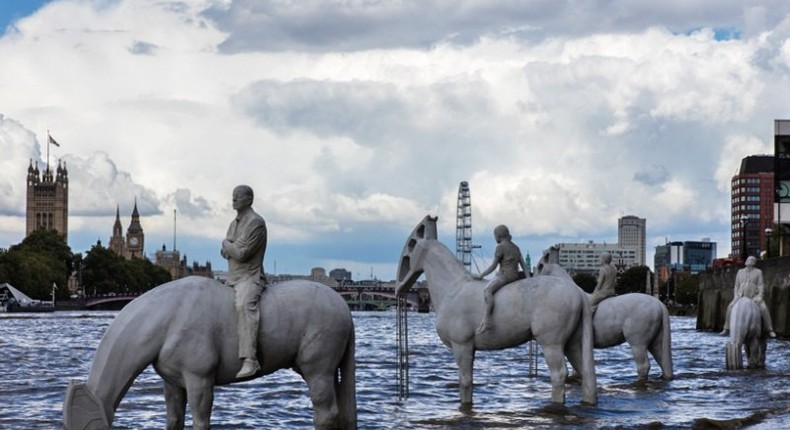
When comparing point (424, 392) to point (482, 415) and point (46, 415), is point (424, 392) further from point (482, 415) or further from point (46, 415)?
point (46, 415)

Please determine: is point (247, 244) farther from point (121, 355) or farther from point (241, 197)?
point (121, 355)

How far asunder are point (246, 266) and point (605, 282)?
12.7m

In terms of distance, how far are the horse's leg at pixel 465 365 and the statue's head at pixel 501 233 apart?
1587mm

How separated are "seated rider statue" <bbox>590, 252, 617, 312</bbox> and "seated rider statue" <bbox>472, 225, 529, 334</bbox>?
5.61 m

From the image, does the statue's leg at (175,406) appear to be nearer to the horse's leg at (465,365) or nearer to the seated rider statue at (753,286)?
the horse's leg at (465,365)

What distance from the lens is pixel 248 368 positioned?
1389 cm

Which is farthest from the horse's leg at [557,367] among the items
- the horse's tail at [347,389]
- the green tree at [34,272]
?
the green tree at [34,272]

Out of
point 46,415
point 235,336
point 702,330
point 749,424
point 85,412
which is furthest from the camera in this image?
point 702,330

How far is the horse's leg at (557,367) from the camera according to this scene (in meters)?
19.7

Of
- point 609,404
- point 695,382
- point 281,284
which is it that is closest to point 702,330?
point 695,382

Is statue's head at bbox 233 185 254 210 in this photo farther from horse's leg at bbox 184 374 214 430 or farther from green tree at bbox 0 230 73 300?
green tree at bbox 0 230 73 300

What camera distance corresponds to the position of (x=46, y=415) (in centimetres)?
2173

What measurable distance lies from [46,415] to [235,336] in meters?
8.88

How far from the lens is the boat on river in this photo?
16275cm
